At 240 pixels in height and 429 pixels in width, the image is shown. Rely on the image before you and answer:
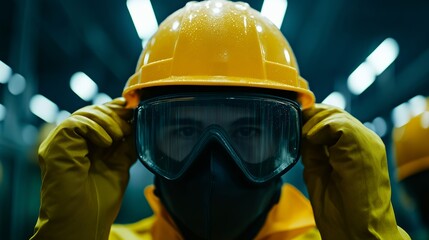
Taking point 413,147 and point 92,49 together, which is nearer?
point 413,147

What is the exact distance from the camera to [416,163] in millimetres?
2586

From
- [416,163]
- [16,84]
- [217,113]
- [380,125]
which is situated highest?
[217,113]

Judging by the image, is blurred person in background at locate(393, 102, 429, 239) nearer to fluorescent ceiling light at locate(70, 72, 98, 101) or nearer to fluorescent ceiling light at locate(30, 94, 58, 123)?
fluorescent ceiling light at locate(30, 94, 58, 123)

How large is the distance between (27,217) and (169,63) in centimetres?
335

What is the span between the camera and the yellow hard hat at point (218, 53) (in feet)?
5.04

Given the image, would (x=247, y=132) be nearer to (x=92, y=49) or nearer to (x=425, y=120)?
(x=425, y=120)

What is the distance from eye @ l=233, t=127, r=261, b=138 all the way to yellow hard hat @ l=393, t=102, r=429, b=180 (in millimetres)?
1425

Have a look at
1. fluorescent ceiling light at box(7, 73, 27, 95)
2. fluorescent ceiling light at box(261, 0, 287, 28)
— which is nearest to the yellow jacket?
fluorescent ceiling light at box(261, 0, 287, 28)

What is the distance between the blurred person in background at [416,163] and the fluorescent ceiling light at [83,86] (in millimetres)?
4005

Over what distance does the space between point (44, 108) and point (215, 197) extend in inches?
175

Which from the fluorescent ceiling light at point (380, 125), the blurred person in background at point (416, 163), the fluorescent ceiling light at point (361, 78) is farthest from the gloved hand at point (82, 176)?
the fluorescent ceiling light at point (380, 125)

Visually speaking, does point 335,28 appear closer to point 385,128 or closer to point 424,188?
point 424,188

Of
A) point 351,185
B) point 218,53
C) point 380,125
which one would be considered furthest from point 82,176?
point 380,125

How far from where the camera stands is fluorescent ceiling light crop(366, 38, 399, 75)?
5.27m
